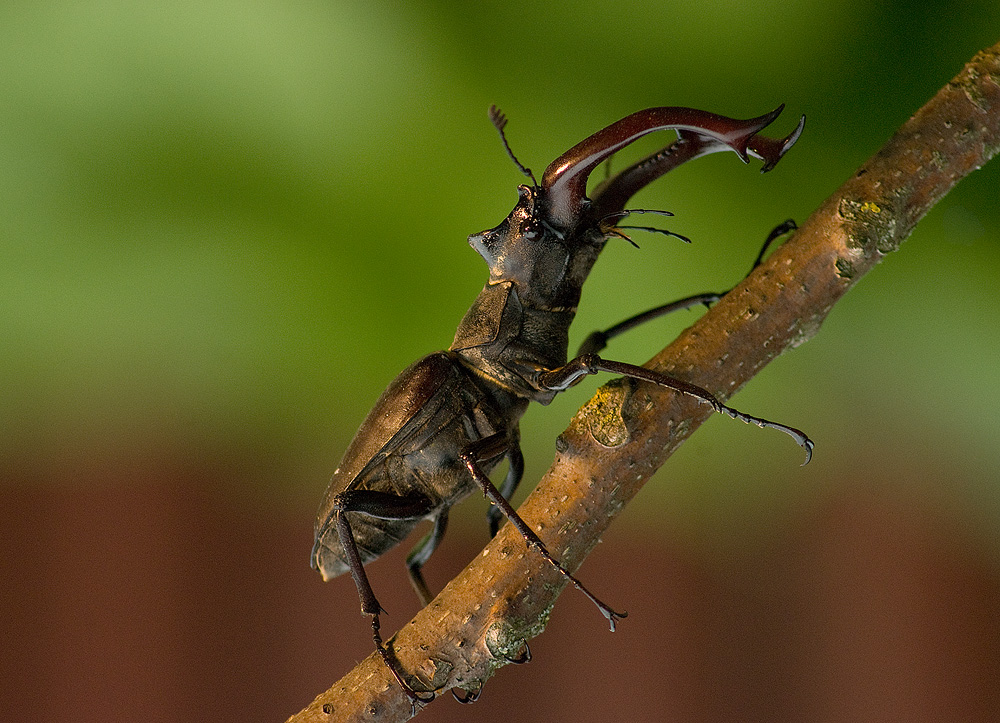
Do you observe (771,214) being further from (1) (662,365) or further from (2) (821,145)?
(1) (662,365)

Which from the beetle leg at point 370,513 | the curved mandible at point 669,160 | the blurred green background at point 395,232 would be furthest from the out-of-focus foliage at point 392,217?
the beetle leg at point 370,513

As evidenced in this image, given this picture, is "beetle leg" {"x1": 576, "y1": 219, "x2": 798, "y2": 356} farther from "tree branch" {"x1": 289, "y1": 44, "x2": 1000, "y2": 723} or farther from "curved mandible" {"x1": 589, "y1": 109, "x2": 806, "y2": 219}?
"tree branch" {"x1": 289, "y1": 44, "x2": 1000, "y2": 723}

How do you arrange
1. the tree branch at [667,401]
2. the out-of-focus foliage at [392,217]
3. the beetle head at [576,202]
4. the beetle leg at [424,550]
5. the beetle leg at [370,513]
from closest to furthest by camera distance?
1. the tree branch at [667,401]
2. the beetle head at [576,202]
3. the beetle leg at [370,513]
4. the beetle leg at [424,550]
5. the out-of-focus foliage at [392,217]

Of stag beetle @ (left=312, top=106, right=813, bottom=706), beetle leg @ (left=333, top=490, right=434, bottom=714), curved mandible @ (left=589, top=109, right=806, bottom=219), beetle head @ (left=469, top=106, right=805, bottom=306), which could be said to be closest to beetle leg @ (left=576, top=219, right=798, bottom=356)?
stag beetle @ (left=312, top=106, right=813, bottom=706)

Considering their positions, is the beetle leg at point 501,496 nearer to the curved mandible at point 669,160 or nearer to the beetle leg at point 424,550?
the beetle leg at point 424,550

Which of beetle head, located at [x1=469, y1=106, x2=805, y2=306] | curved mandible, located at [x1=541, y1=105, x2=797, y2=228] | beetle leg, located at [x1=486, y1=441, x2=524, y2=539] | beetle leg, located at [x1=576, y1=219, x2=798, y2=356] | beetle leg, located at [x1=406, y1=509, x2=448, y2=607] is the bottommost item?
beetle leg, located at [x1=406, y1=509, x2=448, y2=607]

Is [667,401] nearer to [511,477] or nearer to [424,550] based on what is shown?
[511,477]
